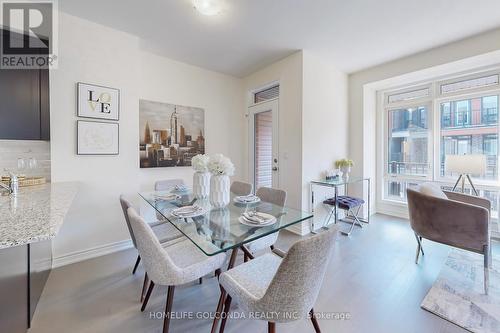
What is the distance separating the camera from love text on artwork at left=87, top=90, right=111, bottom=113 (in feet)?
8.14

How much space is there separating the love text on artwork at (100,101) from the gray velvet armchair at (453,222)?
3.65m

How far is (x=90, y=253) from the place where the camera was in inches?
98.9

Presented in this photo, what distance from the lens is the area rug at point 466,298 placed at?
1550mm

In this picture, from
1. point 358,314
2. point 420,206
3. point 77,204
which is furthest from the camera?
point 77,204

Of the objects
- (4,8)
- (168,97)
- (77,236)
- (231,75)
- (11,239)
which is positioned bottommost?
(77,236)

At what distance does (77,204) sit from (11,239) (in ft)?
6.12

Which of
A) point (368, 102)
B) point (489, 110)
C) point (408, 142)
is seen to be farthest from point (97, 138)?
point (489, 110)

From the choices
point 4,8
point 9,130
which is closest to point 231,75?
point 4,8

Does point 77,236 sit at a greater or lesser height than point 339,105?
lesser

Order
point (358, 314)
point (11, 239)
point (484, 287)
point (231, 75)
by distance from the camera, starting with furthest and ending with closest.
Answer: point (231, 75)
point (484, 287)
point (358, 314)
point (11, 239)

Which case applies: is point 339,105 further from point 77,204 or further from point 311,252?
point 77,204

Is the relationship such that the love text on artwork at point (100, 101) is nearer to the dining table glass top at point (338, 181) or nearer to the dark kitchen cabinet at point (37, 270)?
the dark kitchen cabinet at point (37, 270)

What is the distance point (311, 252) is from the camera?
954mm

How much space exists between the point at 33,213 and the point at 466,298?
3.28m
